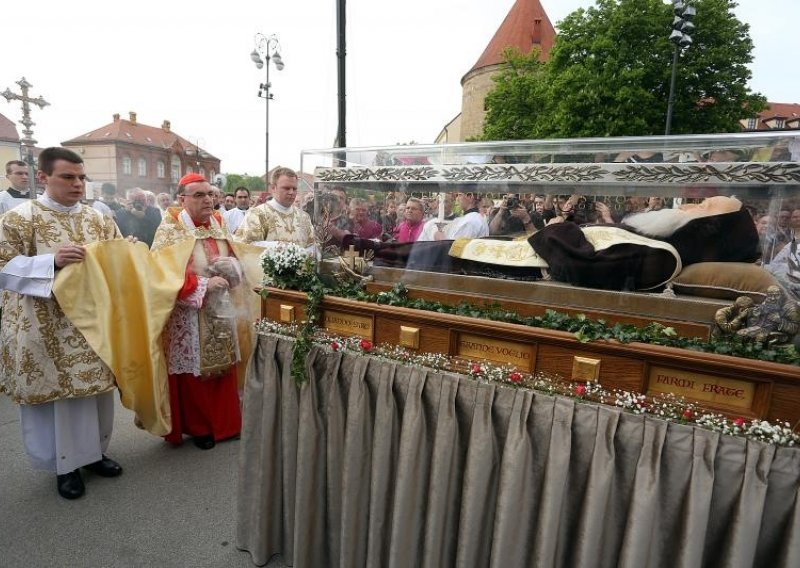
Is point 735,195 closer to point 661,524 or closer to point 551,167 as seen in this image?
point 551,167

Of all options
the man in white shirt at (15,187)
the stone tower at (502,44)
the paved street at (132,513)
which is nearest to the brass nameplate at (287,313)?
the paved street at (132,513)

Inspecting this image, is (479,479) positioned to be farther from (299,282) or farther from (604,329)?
(299,282)

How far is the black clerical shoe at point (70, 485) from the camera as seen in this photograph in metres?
2.96

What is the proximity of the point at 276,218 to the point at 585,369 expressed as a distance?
10.0 ft

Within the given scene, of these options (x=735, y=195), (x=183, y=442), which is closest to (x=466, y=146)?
(x=735, y=195)

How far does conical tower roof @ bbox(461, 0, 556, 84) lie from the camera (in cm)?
4050

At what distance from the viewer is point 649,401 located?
159cm

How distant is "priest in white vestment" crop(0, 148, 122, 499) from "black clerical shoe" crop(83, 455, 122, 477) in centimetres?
15

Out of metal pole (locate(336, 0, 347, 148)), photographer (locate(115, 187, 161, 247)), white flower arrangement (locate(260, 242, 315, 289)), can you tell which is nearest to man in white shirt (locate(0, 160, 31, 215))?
photographer (locate(115, 187, 161, 247))

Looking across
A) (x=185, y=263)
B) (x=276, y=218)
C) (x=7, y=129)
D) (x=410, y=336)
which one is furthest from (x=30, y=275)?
(x=7, y=129)

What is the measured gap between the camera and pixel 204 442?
143 inches

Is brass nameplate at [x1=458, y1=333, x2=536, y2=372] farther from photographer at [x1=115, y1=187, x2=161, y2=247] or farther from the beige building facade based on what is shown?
the beige building facade

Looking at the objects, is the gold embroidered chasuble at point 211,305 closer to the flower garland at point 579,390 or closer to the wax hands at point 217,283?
the wax hands at point 217,283

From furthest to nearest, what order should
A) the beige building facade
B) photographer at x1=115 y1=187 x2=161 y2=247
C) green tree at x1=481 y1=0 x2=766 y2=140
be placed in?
1. the beige building facade
2. green tree at x1=481 y1=0 x2=766 y2=140
3. photographer at x1=115 y1=187 x2=161 y2=247
